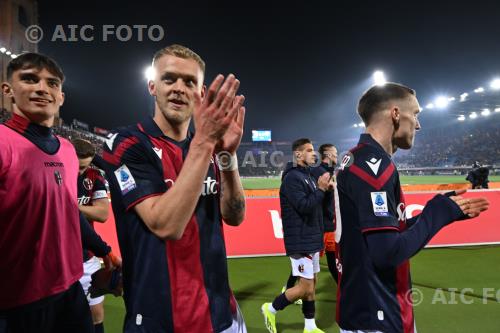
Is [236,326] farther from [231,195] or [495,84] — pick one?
[495,84]

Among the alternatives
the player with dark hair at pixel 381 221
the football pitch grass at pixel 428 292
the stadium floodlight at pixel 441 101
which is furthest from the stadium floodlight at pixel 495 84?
the player with dark hair at pixel 381 221

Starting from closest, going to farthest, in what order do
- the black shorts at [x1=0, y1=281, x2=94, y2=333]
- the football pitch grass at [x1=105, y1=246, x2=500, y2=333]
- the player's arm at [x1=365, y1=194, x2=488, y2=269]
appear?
the player's arm at [x1=365, y1=194, x2=488, y2=269] < the black shorts at [x1=0, y1=281, x2=94, y2=333] < the football pitch grass at [x1=105, y1=246, x2=500, y2=333]

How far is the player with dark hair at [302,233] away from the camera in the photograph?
173 inches

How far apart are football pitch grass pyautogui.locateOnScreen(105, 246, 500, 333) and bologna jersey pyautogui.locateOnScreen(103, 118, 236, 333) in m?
3.13

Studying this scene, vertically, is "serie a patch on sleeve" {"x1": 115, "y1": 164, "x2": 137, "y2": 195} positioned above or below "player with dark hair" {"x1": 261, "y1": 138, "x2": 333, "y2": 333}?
above

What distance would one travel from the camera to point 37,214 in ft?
7.25

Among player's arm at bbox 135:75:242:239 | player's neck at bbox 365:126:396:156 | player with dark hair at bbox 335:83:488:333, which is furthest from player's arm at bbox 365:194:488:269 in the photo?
player's arm at bbox 135:75:242:239

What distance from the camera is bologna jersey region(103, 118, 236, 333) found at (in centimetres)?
163

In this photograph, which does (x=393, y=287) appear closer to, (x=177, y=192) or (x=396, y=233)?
(x=396, y=233)

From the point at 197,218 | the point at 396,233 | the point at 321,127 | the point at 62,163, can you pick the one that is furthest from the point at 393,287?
the point at 321,127

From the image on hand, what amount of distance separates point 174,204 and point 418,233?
4.43 ft

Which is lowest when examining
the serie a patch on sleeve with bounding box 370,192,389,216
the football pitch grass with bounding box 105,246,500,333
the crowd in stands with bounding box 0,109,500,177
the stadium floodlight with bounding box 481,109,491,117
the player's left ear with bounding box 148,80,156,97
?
the football pitch grass with bounding box 105,246,500,333

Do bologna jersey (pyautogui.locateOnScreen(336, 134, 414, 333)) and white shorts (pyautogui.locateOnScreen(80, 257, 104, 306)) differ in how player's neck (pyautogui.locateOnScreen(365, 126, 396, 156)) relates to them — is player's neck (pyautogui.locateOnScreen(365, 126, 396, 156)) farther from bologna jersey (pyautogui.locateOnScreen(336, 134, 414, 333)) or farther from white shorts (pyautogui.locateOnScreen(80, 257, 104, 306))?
white shorts (pyautogui.locateOnScreen(80, 257, 104, 306))

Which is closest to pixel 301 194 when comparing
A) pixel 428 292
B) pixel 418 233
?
pixel 418 233
